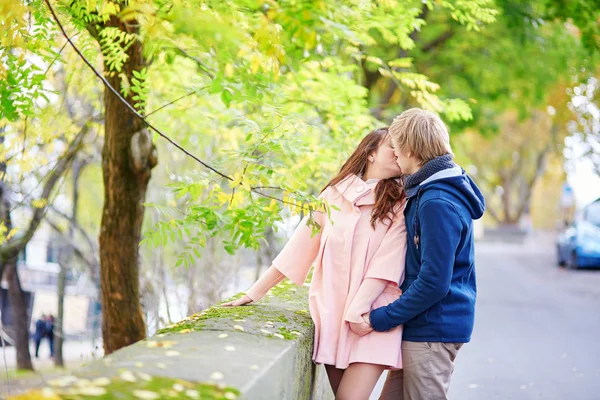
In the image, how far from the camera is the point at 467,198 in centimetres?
357

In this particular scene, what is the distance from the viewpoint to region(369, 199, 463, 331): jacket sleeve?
3.40 meters

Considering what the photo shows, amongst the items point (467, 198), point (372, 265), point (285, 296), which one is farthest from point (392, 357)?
point (285, 296)

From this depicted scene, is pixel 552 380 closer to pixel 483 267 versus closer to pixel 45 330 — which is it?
pixel 483 267

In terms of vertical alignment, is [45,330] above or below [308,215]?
below

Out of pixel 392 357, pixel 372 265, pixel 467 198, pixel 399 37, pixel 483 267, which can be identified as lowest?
pixel 483 267

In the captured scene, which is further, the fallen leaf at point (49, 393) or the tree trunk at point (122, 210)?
the tree trunk at point (122, 210)

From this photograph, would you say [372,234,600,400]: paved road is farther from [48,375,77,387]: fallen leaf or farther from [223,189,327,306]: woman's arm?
[48,375,77,387]: fallen leaf

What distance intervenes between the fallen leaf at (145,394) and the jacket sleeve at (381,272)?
138cm

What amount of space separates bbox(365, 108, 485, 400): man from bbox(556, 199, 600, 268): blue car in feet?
62.3

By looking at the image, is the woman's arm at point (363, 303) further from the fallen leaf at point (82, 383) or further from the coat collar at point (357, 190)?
the fallen leaf at point (82, 383)

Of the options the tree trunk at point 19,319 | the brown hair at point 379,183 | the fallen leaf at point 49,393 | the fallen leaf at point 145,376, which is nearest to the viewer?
the fallen leaf at point 49,393

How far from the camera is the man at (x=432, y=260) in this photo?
3418mm

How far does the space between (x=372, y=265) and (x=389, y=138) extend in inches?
28.1

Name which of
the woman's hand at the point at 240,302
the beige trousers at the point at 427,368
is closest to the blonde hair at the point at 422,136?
the beige trousers at the point at 427,368
